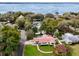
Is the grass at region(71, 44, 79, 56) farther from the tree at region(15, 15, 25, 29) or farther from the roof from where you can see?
the tree at region(15, 15, 25, 29)

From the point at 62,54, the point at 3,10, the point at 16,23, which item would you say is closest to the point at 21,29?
the point at 16,23

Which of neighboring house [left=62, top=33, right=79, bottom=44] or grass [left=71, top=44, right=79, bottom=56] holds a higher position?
neighboring house [left=62, top=33, right=79, bottom=44]

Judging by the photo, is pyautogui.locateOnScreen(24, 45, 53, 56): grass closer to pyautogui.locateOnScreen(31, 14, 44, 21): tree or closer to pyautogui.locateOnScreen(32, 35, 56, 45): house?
pyautogui.locateOnScreen(32, 35, 56, 45): house

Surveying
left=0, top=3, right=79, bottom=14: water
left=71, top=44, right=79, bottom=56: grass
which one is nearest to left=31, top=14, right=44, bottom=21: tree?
left=0, top=3, right=79, bottom=14: water

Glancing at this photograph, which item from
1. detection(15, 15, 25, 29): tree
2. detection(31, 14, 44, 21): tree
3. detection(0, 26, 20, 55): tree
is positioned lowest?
detection(0, 26, 20, 55): tree

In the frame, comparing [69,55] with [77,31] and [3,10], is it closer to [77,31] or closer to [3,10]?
[77,31]

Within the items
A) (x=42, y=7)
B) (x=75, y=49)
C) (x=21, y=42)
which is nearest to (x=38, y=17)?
(x=42, y=7)
